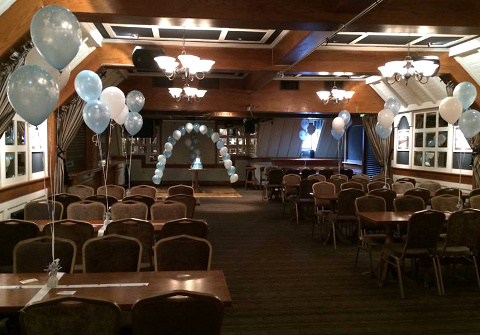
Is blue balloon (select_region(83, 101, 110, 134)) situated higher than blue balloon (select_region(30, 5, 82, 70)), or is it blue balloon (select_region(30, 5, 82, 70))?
blue balloon (select_region(30, 5, 82, 70))

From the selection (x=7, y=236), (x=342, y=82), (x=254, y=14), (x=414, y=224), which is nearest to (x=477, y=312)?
(x=414, y=224)

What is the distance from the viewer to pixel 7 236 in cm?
489

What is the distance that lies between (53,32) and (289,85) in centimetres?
1010

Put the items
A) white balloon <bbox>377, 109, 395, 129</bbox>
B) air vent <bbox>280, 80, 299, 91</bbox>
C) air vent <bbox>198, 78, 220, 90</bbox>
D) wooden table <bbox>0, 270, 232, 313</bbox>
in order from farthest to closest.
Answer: air vent <bbox>280, 80, 299, 91</bbox> → air vent <bbox>198, 78, 220, 90</bbox> → white balloon <bbox>377, 109, 395, 129</bbox> → wooden table <bbox>0, 270, 232, 313</bbox>

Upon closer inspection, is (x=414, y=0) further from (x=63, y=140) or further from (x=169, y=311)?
(x=63, y=140)

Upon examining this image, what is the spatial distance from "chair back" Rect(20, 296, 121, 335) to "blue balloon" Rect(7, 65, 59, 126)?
1829 mm

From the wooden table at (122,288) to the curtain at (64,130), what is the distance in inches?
235

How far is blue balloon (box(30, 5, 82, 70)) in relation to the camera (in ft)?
12.1

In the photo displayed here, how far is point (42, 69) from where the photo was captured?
3.71m

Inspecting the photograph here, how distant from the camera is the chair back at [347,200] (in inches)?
306

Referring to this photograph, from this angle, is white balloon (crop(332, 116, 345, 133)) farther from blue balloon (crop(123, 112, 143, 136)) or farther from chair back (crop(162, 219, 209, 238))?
chair back (crop(162, 219, 209, 238))

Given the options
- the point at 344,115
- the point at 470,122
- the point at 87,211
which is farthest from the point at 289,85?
the point at 87,211

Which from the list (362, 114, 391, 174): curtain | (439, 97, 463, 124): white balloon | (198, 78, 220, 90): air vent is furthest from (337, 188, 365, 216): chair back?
(198, 78, 220, 90): air vent

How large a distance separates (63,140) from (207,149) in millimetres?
10939
